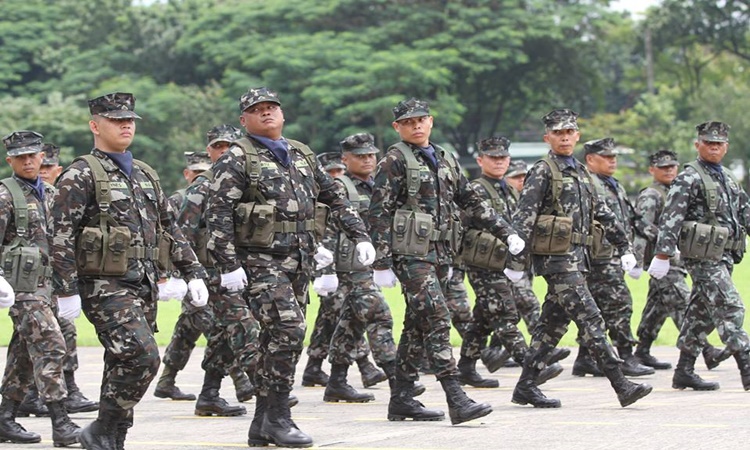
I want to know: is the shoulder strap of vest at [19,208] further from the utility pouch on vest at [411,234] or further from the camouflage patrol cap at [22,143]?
the utility pouch on vest at [411,234]

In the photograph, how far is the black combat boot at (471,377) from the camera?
13758 mm

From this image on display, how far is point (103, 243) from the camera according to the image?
28.7 feet

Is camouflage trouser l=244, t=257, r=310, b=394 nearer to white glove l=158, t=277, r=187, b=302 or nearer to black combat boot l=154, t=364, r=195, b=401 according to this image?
white glove l=158, t=277, r=187, b=302

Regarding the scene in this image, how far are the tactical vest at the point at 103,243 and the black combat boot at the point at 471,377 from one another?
5434 millimetres

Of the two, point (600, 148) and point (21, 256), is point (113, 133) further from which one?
point (600, 148)

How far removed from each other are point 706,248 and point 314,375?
396cm

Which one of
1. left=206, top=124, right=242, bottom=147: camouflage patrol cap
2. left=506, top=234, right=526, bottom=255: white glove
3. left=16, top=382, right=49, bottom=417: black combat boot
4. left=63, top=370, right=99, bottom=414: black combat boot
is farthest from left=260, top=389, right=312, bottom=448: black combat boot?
left=206, top=124, right=242, bottom=147: camouflage patrol cap

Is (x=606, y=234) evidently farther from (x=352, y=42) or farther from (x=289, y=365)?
(x=352, y=42)

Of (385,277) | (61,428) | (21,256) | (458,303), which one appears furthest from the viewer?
(458,303)

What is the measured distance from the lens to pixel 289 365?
9.36 meters

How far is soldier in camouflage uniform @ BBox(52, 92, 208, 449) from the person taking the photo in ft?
28.5

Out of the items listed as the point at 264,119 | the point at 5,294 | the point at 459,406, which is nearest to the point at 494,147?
the point at 459,406

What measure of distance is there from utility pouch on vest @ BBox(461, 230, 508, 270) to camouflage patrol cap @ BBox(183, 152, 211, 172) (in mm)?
2502

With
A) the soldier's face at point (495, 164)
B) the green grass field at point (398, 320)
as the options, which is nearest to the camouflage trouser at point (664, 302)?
the soldier's face at point (495, 164)
